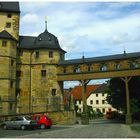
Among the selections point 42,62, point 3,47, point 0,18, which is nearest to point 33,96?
point 42,62

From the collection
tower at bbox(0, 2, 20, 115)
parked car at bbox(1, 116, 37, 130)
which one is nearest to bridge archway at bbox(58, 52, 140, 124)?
tower at bbox(0, 2, 20, 115)

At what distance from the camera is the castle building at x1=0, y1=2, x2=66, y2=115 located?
4541cm

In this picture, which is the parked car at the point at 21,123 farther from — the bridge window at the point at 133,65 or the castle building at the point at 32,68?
the bridge window at the point at 133,65

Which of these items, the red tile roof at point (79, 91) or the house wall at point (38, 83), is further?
the red tile roof at point (79, 91)

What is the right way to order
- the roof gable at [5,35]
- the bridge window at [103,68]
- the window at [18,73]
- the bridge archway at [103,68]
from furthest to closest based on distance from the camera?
the window at [18,73] → the roof gable at [5,35] → the bridge window at [103,68] → the bridge archway at [103,68]

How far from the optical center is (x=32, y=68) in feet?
155

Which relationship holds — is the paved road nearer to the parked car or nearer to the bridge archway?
the parked car

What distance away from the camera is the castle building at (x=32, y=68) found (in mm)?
45406

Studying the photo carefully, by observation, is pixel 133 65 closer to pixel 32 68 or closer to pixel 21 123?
pixel 32 68

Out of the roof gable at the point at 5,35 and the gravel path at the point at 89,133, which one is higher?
the roof gable at the point at 5,35

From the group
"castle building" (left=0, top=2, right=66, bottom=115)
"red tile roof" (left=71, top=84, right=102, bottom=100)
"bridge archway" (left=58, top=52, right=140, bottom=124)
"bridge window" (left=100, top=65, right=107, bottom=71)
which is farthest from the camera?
"red tile roof" (left=71, top=84, right=102, bottom=100)

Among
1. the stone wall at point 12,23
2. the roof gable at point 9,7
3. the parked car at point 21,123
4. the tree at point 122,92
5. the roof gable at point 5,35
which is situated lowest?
the parked car at point 21,123

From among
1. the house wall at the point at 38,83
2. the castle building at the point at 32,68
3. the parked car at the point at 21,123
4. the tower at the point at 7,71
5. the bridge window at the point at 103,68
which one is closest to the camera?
the parked car at the point at 21,123

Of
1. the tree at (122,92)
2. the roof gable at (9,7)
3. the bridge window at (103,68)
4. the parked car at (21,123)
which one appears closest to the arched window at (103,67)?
the bridge window at (103,68)
